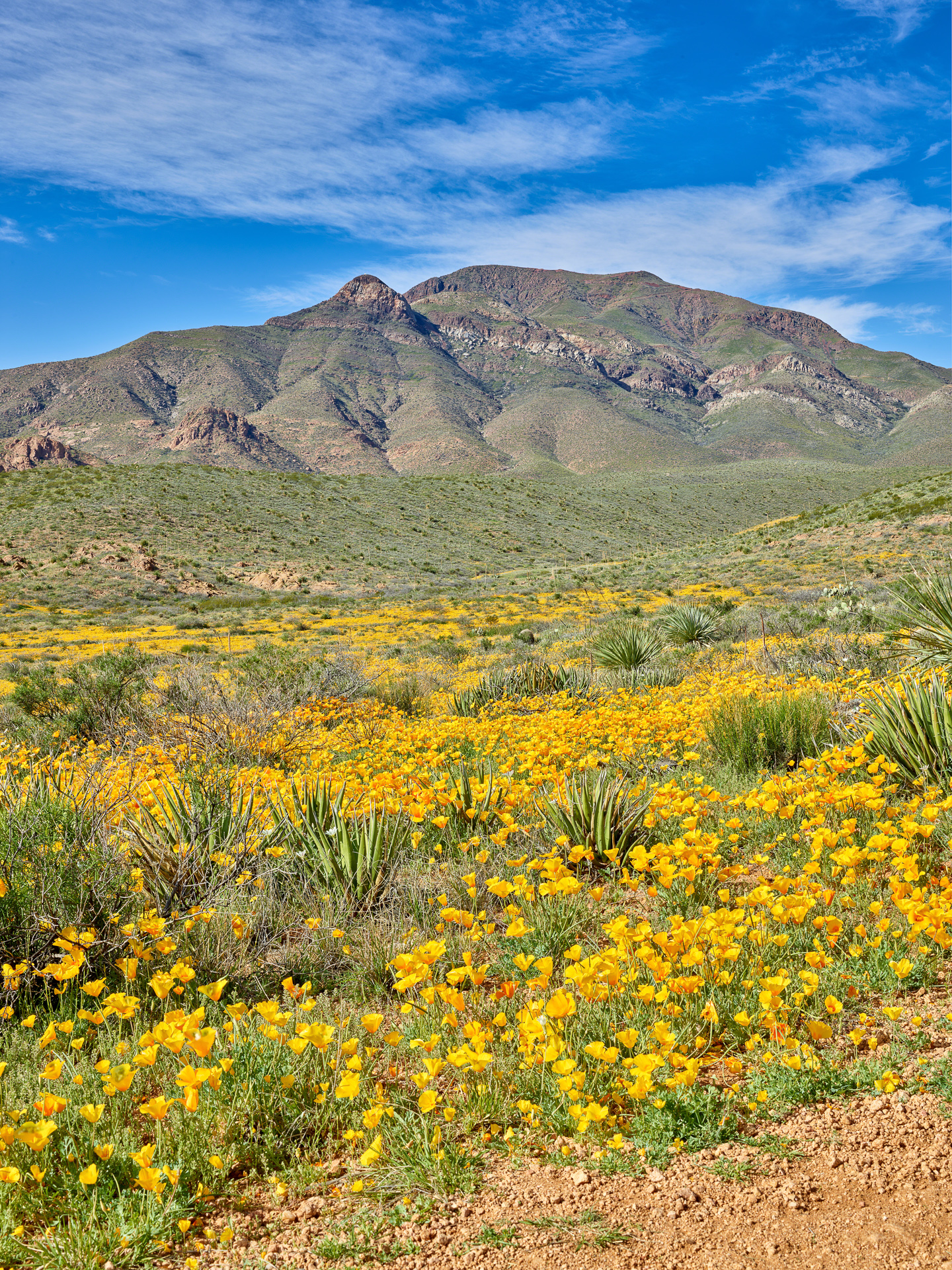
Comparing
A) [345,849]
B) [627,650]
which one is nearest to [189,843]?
[345,849]

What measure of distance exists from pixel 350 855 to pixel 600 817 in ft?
4.72

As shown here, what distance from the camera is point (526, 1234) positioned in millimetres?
1859

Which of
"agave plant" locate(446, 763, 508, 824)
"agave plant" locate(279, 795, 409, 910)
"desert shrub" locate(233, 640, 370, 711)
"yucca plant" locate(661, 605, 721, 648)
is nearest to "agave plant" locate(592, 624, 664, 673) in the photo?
"yucca plant" locate(661, 605, 721, 648)

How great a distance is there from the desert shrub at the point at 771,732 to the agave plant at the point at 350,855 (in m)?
3.03

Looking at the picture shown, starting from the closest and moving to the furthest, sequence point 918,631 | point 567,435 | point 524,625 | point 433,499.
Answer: point 918,631 < point 524,625 < point 433,499 < point 567,435

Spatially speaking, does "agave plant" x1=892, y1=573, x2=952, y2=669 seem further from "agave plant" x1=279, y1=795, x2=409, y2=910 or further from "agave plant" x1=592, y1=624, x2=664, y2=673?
"agave plant" x1=592, y1=624, x2=664, y2=673

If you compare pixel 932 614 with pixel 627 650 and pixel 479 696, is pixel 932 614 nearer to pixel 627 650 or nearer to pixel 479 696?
pixel 479 696

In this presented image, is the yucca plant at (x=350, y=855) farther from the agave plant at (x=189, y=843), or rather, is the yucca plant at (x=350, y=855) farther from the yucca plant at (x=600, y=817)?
the yucca plant at (x=600, y=817)

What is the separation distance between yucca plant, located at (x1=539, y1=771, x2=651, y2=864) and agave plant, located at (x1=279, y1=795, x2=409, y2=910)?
3.29 ft

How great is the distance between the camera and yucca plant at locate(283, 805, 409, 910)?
3801 millimetres

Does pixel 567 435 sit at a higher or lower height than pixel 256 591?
higher

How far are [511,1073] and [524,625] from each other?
1908cm

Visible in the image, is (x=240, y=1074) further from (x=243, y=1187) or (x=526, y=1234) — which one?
(x=526, y=1234)

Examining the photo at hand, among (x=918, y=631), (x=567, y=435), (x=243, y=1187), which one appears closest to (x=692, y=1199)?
(x=243, y=1187)
